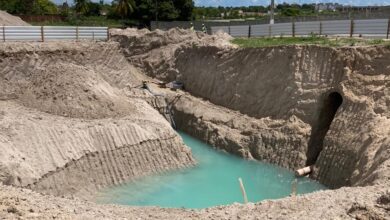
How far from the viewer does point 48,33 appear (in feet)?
113

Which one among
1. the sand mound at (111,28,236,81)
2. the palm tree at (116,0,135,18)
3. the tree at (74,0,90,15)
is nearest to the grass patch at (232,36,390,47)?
the sand mound at (111,28,236,81)

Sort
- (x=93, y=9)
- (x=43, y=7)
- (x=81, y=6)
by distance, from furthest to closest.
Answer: (x=43, y=7)
(x=93, y=9)
(x=81, y=6)

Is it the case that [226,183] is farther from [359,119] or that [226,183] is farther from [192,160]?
[359,119]

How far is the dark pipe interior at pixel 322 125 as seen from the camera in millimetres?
23062

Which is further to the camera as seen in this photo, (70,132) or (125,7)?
(125,7)

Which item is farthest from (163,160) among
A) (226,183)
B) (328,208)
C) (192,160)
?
(328,208)

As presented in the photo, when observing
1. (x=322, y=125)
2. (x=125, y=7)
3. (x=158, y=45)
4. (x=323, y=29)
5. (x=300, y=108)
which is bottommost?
(x=322, y=125)

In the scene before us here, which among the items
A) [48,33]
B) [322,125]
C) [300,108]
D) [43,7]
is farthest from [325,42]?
[43,7]

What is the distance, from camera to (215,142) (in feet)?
88.5

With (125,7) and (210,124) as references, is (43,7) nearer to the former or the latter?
(125,7)

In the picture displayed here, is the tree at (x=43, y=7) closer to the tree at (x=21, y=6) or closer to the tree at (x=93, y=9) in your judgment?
the tree at (x=21, y=6)

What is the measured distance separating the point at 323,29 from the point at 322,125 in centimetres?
1143

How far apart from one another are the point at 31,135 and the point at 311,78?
13044 mm

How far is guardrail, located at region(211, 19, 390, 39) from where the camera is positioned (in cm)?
2828
